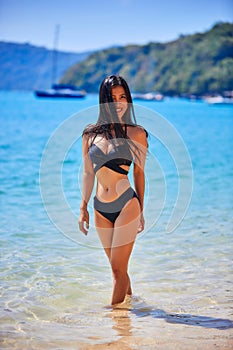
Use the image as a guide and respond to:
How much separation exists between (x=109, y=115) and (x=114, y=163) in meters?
0.37

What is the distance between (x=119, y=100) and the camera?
4273mm

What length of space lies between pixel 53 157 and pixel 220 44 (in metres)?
130

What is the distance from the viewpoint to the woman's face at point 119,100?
423cm

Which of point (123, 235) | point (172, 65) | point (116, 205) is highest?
point (172, 65)

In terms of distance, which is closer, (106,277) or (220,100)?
(106,277)

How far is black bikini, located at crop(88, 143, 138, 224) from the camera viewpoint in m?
4.30

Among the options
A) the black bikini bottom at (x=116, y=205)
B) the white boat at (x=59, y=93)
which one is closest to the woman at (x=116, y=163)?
the black bikini bottom at (x=116, y=205)

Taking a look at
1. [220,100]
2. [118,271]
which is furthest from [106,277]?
[220,100]

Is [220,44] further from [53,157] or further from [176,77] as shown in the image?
[53,157]

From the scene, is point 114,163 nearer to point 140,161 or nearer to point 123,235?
point 140,161

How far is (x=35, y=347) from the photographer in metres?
3.96

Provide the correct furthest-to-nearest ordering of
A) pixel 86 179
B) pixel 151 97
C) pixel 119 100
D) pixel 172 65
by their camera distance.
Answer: pixel 172 65 → pixel 151 97 → pixel 86 179 → pixel 119 100

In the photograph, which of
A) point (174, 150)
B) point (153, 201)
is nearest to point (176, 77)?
point (174, 150)

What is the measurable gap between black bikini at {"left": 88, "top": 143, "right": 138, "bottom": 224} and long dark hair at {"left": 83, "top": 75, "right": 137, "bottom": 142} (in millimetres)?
112
